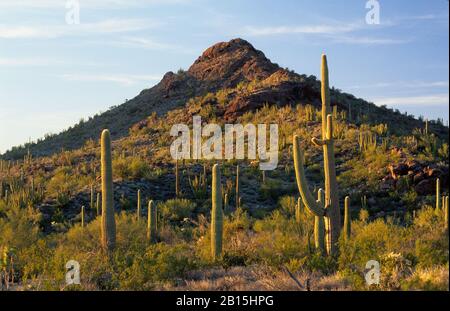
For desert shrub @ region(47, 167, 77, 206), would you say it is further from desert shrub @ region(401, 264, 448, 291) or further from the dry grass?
desert shrub @ region(401, 264, 448, 291)

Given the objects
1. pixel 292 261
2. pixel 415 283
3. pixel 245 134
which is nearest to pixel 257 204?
pixel 245 134

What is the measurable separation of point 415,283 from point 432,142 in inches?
960

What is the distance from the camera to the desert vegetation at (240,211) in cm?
1151

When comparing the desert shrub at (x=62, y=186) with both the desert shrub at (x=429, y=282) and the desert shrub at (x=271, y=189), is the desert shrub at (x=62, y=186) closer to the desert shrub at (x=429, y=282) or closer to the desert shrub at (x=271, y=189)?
the desert shrub at (x=271, y=189)

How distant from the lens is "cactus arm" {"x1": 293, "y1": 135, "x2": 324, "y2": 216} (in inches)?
503

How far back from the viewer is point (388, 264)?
10.9 m

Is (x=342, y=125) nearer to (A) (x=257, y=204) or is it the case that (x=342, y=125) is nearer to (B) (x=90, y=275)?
(A) (x=257, y=204)

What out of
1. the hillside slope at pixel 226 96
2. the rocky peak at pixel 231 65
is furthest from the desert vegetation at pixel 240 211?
the rocky peak at pixel 231 65

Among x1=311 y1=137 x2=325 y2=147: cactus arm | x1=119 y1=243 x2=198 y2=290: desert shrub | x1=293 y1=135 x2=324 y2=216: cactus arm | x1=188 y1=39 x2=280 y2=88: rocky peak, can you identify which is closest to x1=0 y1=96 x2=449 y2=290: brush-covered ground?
x1=119 y1=243 x2=198 y2=290: desert shrub

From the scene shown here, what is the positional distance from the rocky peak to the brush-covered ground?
4.27m
